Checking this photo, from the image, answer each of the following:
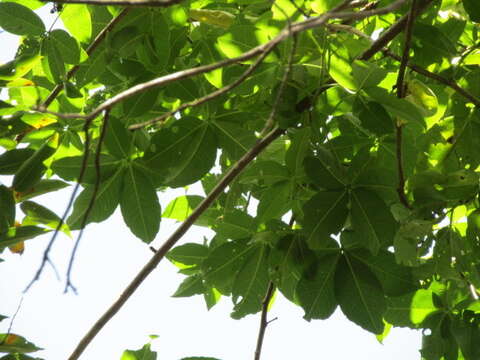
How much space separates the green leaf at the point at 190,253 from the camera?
1.64 meters

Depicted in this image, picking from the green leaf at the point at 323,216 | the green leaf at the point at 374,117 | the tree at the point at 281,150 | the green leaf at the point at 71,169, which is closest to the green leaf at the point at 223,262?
the tree at the point at 281,150

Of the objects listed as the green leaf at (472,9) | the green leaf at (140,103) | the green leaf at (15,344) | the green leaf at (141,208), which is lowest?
the green leaf at (15,344)

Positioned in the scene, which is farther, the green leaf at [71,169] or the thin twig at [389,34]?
the green leaf at [71,169]

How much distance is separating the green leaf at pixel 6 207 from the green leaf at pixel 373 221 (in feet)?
2.44

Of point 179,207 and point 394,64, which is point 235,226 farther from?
point 394,64

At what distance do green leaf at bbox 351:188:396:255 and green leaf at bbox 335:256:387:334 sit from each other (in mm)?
126

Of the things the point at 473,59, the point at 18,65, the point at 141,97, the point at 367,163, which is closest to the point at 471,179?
the point at 367,163

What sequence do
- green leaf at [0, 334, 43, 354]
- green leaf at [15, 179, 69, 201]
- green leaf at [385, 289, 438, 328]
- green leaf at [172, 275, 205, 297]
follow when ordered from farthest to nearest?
1. green leaf at [172, 275, 205, 297]
2. green leaf at [385, 289, 438, 328]
3. green leaf at [15, 179, 69, 201]
4. green leaf at [0, 334, 43, 354]

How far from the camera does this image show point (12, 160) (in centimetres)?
138

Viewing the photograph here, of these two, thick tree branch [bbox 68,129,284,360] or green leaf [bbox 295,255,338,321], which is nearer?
thick tree branch [bbox 68,129,284,360]

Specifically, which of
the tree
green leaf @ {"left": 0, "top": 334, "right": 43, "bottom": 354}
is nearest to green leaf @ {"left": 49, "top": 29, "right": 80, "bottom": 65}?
the tree

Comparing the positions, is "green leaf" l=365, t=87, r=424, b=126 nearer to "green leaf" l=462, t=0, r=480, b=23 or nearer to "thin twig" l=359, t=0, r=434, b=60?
"thin twig" l=359, t=0, r=434, b=60

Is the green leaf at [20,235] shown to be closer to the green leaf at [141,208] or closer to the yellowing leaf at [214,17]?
the green leaf at [141,208]

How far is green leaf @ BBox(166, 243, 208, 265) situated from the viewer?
164 cm
